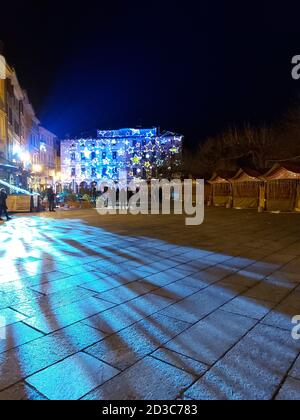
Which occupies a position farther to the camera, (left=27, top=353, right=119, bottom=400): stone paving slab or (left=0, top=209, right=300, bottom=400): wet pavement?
(left=0, top=209, right=300, bottom=400): wet pavement

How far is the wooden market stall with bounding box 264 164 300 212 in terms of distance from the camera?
18188 mm

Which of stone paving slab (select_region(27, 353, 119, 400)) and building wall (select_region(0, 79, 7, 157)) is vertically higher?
building wall (select_region(0, 79, 7, 157))

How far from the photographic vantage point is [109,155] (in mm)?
57312

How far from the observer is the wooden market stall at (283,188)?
18.2m

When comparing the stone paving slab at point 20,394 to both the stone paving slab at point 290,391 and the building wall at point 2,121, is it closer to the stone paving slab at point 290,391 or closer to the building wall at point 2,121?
the stone paving slab at point 290,391

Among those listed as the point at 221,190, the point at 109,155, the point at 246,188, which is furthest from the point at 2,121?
the point at 109,155

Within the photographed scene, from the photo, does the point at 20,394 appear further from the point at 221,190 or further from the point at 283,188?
the point at 221,190

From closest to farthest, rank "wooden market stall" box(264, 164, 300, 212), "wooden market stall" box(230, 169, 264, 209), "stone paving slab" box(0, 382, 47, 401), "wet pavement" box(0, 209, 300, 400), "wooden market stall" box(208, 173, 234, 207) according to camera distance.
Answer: "stone paving slab" box(0, 382, 47, 401), "wet pavement" box(0, 209, 300, 400), "wooden market stall" box(264, 164, 300, 212), "wooden market stall" box(230, 169, 264, 209), "wooden market stall" box(208, 173, 234, 207)

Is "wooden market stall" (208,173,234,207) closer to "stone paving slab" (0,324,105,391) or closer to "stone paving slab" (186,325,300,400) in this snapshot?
"stone paving slab" (186,325,300,400)

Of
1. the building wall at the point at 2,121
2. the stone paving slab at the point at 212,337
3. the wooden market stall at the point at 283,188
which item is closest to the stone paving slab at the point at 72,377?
the stone paving slab at the point at 212,337

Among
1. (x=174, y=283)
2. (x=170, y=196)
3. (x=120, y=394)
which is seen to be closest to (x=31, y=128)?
(x=170, y=196)

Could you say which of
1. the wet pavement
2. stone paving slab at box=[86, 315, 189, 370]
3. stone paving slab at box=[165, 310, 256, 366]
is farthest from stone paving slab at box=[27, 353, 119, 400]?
stone paving slab at box=[165, 310, 256, 366]

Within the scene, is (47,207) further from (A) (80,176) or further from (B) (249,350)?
(A) (80,176)

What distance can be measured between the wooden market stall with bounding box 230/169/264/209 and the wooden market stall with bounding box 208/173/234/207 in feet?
2.15
